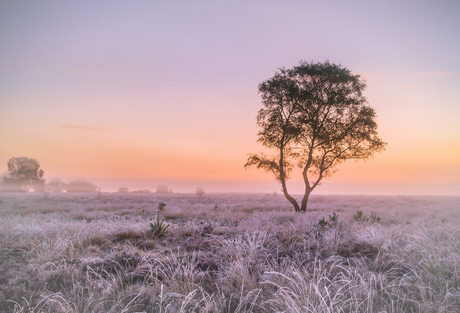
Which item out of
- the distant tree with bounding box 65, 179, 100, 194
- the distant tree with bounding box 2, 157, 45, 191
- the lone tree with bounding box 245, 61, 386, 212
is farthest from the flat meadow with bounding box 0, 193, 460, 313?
the distant tree with bounding box 65, 179, 100, 194

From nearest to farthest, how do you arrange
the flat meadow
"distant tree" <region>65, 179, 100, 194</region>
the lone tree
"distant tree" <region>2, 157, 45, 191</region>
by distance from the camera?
the flat meadow → the lone tree → "distant tree" <region>2, 157, 45, 191</region> → "distant tree" <region>65, 179, 100, 194</region>

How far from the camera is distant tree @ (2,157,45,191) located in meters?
45.7

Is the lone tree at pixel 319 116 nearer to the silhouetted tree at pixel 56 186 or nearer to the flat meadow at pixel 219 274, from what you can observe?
the flat meadow at pixel 219 274

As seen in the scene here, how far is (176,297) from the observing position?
363cm

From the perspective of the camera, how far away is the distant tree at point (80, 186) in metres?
56.8

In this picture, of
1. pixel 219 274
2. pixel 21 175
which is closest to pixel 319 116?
pixel 219 274

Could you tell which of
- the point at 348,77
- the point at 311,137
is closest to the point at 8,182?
the point at 311,137

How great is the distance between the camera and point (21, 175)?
4678cm

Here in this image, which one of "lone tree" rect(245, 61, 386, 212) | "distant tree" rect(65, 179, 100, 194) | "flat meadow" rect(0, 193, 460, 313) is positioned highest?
"lone tree" rect(245, 61, 386, 212)

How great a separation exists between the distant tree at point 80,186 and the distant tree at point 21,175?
8.27 meters

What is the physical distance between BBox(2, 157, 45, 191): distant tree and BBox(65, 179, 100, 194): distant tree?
27.1 ft

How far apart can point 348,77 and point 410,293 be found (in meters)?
16.2

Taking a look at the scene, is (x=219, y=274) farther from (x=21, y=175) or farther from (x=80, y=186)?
(x=80, y=186)

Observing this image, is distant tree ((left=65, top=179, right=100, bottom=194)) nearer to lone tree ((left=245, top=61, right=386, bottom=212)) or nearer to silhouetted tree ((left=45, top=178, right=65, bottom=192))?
silhouetted tree ((left=45, top=178, right=65, bottom=192))
